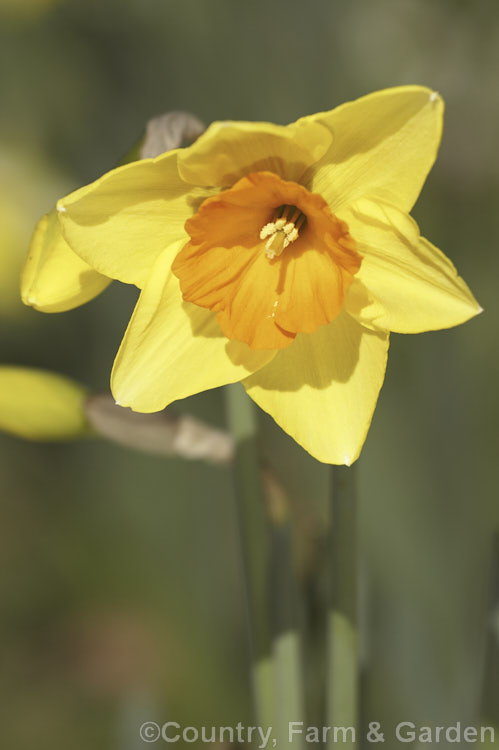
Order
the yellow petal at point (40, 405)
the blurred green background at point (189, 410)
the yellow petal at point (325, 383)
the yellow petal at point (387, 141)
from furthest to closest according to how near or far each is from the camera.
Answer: the blurred green background at point (189, 410)
the yellow petal at point (40, 405)
the yellow petal at point (325, 383)
the yellow petal at point (387, 141)

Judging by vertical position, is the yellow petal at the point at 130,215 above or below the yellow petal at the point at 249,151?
below

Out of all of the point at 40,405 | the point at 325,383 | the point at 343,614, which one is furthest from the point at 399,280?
the point at 40,405

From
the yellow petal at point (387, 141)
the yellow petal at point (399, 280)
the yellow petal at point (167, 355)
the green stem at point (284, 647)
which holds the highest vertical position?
the yellow petal at point (387, 141)

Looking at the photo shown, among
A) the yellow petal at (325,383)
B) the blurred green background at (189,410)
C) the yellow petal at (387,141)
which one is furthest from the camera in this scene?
the blurred green background at (189,410)

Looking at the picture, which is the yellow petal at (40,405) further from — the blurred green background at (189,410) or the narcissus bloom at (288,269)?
the blurred green background at (189,410)

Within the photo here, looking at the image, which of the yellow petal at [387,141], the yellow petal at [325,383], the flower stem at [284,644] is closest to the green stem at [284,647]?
the flower stem at [284,644]

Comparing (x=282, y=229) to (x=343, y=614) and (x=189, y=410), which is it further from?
(x=189, y=410)
